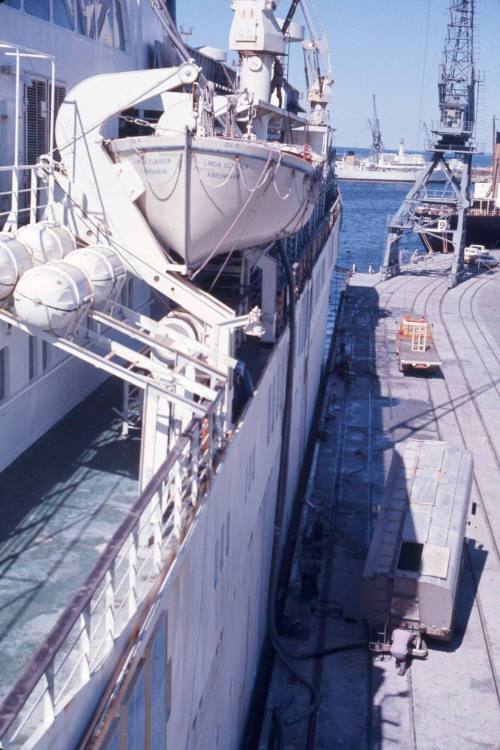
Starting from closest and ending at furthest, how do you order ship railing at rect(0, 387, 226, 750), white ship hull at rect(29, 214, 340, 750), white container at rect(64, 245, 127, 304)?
ship railing at rect(0, 387, 226, 750) → white ship hull at rect(29, 214, 340, 750) → white container at rect(64, 245, 127, 304)

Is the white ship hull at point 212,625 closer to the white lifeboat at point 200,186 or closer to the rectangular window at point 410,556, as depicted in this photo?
the white lifeboat at point 200,186

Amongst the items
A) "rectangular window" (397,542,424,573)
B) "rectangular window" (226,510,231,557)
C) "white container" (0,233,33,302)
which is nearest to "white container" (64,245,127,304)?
"white container" (0,233,33,302)

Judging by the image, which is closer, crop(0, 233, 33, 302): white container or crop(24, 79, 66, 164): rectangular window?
crop(0, 233, 33, 302): white container

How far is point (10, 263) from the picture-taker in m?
8.81

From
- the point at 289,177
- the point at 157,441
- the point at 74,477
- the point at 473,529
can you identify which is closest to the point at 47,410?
the point at 74,477

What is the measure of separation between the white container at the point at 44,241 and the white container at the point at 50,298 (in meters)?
0.57

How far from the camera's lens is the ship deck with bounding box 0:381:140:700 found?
7.17m

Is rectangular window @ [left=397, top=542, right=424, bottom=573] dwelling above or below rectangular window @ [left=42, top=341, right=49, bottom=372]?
below

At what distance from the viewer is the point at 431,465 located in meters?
21.2

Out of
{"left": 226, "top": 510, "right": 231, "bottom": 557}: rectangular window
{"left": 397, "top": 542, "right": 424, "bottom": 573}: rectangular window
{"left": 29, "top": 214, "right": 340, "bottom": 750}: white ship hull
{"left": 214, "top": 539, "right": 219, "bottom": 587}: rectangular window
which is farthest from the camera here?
{"left": 397, "top": 542, "right": 424, "bottom": 573}: rectangular window

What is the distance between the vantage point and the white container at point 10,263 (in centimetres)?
877

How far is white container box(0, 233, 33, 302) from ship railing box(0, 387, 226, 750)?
2.43m

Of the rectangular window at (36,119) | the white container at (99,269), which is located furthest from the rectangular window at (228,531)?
the rectangular window at (36,119)

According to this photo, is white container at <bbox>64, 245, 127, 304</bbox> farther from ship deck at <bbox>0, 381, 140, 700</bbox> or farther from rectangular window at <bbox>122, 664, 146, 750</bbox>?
rectangular window at <bbox>122, 664, 146, 750</bbox>
